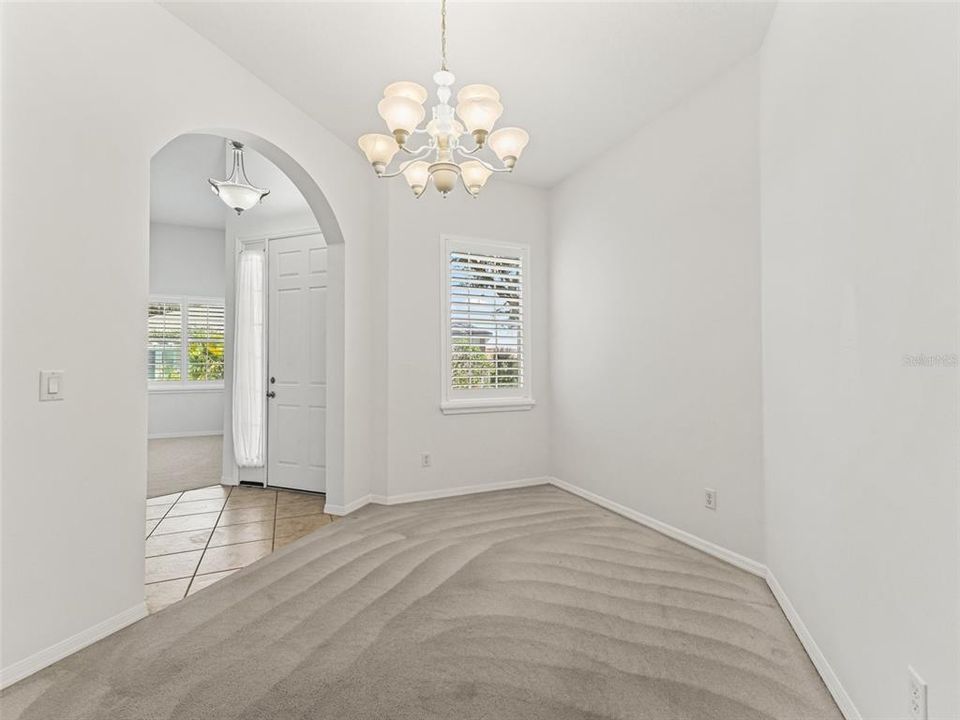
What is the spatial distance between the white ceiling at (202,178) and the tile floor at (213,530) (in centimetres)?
256

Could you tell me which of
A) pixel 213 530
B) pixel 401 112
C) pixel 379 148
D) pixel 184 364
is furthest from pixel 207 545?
pixel 184 364

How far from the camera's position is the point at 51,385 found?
1897 mm

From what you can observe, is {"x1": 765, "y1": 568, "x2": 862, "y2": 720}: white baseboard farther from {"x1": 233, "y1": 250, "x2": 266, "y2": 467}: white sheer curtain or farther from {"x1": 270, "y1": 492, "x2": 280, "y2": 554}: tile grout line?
{"x1": 233, "y1": 250, "x2": 266, "y2": 467}: white sheer curtain

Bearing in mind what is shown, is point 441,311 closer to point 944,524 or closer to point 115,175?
point 115,175

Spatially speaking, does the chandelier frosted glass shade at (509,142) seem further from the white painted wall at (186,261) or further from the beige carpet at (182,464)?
the white painted wall at (186,261)

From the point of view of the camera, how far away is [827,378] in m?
1.84

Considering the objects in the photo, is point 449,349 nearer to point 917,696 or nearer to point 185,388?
point 917,696

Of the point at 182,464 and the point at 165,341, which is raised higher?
the point at 165,341

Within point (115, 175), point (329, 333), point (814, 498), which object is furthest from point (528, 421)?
point (115, 175)

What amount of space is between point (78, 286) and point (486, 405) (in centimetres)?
305

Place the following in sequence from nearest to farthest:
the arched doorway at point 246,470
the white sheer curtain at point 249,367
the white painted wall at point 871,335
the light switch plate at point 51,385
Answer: the white painted wall at point 871,335 → the light switch plate at point 51,385 → the arched doorway at point 246,470 → the white sheer curtain at point 249,367

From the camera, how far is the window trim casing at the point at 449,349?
14.2 feet

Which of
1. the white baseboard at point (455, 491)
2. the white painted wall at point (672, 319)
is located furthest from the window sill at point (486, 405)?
the white baseboard at point (455, 491)

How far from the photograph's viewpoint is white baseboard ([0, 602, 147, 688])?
1.77m
